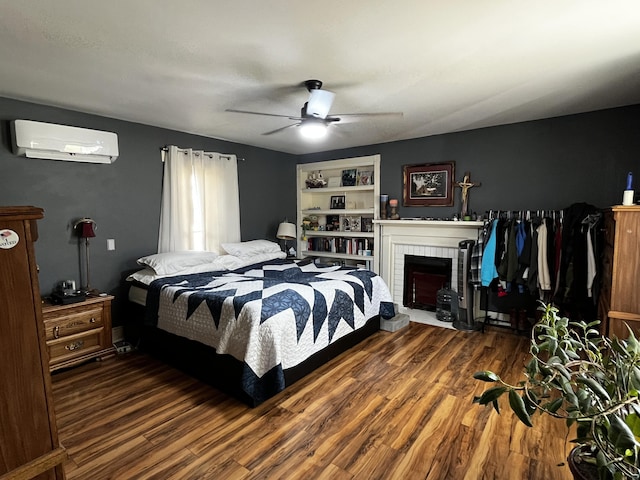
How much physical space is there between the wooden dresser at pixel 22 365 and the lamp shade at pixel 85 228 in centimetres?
271

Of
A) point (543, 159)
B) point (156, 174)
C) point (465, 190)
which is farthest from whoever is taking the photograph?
point (465, 190)

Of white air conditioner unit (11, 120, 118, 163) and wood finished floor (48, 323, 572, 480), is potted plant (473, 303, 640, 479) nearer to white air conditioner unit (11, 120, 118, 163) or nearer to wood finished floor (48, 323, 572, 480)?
wood finished floor (48, 323, 572, 480)

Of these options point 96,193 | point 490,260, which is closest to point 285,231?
point 96,193

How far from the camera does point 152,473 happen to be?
A: 1.81 m

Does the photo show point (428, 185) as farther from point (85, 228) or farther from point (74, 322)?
point (74, 322)

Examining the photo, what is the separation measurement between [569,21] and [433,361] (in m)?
2.68

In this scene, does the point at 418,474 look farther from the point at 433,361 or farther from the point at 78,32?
the point at 78,32

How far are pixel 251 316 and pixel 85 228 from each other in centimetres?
201

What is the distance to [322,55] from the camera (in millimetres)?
2119

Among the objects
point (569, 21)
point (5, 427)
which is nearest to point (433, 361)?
point (569, 21)

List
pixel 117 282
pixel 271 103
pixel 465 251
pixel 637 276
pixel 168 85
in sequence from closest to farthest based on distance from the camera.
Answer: pixel 637 276 < pixel 168 85 < pixel 271 103 < pixel 117 282 < pixel 465 251

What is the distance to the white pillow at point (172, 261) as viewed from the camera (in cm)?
345

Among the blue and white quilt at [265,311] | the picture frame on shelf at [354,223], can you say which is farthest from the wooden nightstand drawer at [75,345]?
the picture frame on shelf at [354,223]

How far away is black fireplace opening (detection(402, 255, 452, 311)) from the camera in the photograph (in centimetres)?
448
